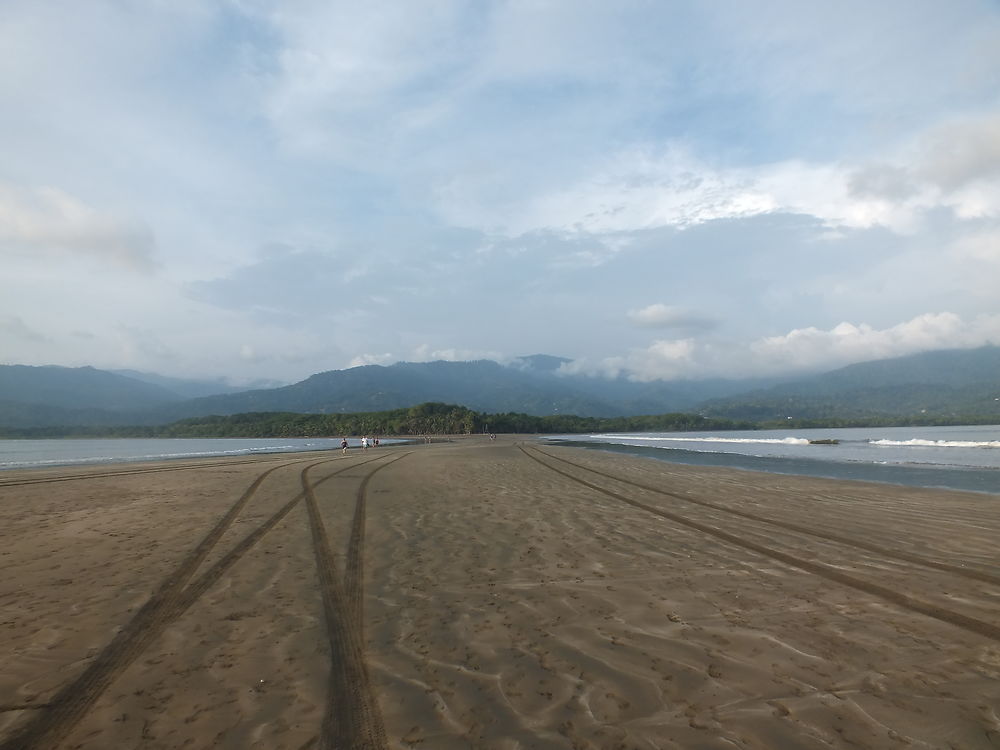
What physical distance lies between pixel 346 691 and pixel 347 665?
2.00 feet

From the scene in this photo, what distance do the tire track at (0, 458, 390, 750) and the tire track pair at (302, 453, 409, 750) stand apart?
2.00 metres

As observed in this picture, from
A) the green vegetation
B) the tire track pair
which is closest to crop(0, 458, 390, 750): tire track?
the tire track pair

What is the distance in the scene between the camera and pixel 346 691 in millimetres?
5160

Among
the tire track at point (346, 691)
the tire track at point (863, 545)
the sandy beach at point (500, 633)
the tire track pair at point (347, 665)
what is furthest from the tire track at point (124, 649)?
the tire track at point (863, 545)

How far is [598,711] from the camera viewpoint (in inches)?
187

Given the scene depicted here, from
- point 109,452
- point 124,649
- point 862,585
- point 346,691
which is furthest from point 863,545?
point 109,452

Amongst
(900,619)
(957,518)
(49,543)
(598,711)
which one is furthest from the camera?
(957,518)

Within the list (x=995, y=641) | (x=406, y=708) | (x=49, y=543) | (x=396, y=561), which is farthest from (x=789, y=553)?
(x=49, y=543)

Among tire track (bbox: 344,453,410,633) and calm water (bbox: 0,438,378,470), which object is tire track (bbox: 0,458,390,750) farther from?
calm water (bbox: 0,438,378,470)

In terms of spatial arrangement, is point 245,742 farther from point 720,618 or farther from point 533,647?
point 720,618

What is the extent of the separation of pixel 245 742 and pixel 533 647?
3237 millimetres

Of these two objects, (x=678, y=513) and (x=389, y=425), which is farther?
(x=389, y=425)

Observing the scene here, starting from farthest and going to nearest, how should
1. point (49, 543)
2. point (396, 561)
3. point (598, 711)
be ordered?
point (49, 543) < point (396, 561) < point (598, 711)

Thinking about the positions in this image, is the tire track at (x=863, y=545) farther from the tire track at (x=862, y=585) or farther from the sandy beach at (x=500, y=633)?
the tire track at (x=862, y=585)
